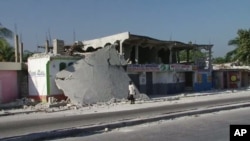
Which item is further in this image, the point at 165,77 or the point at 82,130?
the point at 165,77

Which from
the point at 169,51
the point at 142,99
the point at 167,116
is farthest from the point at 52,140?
the point at 169,51

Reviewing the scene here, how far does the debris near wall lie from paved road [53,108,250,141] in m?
13.5

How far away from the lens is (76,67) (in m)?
28.8

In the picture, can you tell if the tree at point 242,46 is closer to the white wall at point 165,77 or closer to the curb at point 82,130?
the white wall at point 165,77

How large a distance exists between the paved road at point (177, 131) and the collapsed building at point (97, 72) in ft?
45.4

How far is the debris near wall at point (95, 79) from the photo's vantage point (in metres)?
28.1

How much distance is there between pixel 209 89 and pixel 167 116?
98.6 ft

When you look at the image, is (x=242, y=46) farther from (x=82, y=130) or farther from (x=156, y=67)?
(x=82, y=130)

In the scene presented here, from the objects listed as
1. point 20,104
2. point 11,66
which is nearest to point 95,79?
point 20,104

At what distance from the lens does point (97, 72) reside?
2973 cm

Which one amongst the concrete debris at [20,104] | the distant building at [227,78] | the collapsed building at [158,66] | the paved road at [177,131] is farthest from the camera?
the distant building at [227,78]

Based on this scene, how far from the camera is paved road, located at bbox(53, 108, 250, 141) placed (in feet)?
36.5

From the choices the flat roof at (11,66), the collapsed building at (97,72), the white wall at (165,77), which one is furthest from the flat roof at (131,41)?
the flat roof at (11,66)

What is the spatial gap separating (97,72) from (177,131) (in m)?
17.9
